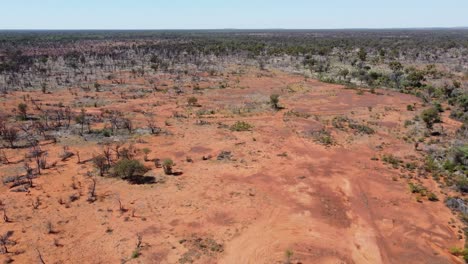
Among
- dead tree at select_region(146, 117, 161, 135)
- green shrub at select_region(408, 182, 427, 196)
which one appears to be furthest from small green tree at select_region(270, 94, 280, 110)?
green shrub at select_region(408, 182, 427, 196)

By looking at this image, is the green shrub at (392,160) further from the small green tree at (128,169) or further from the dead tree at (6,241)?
the dead tree at (6,241)

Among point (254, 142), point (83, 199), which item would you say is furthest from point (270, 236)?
point (254, 142)

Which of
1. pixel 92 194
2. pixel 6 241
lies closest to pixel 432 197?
pixel 92 194

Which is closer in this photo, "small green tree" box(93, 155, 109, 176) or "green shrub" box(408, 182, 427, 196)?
"green shrub" box(408, 182, 427, 196)

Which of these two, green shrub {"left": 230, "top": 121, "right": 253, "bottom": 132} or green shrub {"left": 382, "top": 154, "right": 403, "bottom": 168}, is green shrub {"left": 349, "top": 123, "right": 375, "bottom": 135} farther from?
green shrub {"left": 230, "top": 121, "right": 253, "bottom": 132}

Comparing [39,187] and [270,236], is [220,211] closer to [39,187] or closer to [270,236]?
[270,236]

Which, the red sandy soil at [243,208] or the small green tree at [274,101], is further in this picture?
the small green tree at [274,101]

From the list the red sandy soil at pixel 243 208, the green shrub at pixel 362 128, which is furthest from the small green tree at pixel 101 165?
the green shrub at pixel 362 128

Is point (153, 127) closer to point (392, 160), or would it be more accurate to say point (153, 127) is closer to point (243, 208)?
point (243, 208)
